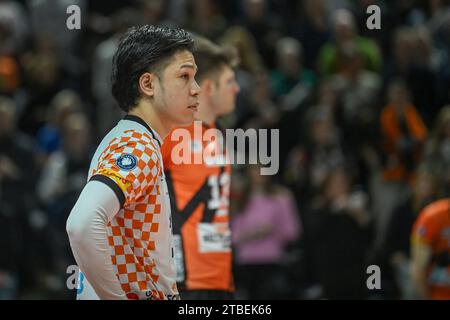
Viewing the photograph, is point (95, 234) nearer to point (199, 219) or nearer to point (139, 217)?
point (139, 217)

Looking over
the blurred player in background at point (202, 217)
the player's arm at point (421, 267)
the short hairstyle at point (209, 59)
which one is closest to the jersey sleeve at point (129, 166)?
the blurred player in background at point (202, 217)

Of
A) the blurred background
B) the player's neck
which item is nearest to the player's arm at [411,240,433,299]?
the blurred background

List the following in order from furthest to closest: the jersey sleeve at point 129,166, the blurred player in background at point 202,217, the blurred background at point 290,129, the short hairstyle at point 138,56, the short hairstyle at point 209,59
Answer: the blurred background at point 290,129, the short hairstyle at point 209,59, the blurred player in background at point 202,217, the short hairstyle at point 138,56, the jersey sleeve at point 129,166

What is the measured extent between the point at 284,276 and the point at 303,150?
136 cm

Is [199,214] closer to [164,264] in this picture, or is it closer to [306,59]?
[164,264]

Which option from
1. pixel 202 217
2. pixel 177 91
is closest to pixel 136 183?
pixel 177 91

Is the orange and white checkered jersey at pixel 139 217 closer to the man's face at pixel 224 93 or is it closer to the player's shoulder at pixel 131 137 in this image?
the player's shoulder at pixel 131 137

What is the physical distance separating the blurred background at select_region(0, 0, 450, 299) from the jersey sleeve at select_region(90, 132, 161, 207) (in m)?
5.34

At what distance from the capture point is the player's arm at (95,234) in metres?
3.57

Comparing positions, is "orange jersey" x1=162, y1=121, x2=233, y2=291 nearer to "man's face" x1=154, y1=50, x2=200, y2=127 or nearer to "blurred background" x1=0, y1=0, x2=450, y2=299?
"man's face" x1=154, y1=50, x2=200, y2=127

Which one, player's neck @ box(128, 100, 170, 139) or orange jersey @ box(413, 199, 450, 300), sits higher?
player's neck @ box(128, 100, 170, 139)

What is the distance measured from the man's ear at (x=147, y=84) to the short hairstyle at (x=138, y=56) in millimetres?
16

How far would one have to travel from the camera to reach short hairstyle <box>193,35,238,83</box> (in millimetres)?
6195

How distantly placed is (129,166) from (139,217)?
0.79ft
